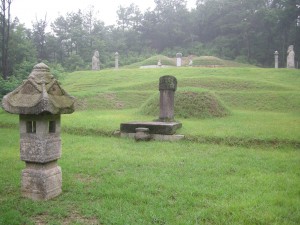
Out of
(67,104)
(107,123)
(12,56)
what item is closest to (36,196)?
(67,104)

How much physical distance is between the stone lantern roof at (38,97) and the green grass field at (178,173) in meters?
1.60

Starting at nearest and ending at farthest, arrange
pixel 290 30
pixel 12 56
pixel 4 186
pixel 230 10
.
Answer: pixel 4 186 < pixel 12 56 < pixel 290 30 < pixel 230 10

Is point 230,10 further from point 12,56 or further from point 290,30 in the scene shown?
point 12,56

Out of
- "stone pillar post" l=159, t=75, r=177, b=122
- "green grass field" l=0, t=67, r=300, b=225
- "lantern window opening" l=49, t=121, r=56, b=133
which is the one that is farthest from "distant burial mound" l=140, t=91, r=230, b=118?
"lantern window opening" l=49, t=121, r=56, b=133

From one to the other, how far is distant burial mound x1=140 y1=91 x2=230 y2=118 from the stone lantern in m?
10.2

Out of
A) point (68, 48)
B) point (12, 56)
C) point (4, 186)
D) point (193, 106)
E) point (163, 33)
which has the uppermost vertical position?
point (163, 33)

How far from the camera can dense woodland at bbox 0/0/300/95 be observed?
49.2 m

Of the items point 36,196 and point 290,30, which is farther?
point 290,30

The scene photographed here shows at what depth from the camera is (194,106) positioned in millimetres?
15805

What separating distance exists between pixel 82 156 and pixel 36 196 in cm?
301

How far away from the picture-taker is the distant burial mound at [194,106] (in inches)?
610

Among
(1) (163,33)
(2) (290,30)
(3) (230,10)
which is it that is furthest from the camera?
(1) (163,33)

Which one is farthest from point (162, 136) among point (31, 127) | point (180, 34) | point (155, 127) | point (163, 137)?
point (180, 34)

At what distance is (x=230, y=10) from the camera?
56438 mm
